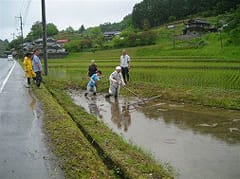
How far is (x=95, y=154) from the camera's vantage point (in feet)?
19.7

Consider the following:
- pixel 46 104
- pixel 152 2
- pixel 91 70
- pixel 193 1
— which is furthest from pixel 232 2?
pixel 46 104

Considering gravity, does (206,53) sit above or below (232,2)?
below

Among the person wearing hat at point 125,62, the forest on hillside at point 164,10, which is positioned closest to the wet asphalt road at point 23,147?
the person wearing hat at point 125,62

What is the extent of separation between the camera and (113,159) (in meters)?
5.73

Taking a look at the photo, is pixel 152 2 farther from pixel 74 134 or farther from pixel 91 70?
pixel 74 134

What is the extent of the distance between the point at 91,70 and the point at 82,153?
1019 centimetres

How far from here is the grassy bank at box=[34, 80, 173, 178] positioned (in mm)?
5102

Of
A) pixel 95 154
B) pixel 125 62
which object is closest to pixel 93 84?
pixel 125 62

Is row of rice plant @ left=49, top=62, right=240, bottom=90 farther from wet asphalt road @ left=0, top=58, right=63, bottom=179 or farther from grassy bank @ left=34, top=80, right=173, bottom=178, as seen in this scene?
grassy bank @ left=34, top=80, right=173, bottom=178

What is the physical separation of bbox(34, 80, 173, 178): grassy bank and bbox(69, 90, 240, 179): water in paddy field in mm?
455

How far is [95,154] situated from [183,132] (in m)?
2.75

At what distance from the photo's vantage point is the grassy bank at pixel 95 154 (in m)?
5.10

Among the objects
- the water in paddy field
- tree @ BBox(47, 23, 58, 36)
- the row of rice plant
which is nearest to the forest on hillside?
tree @ BBox(47, 23, 58, 36)

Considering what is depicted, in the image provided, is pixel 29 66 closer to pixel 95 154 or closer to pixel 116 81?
pixel 116 81
